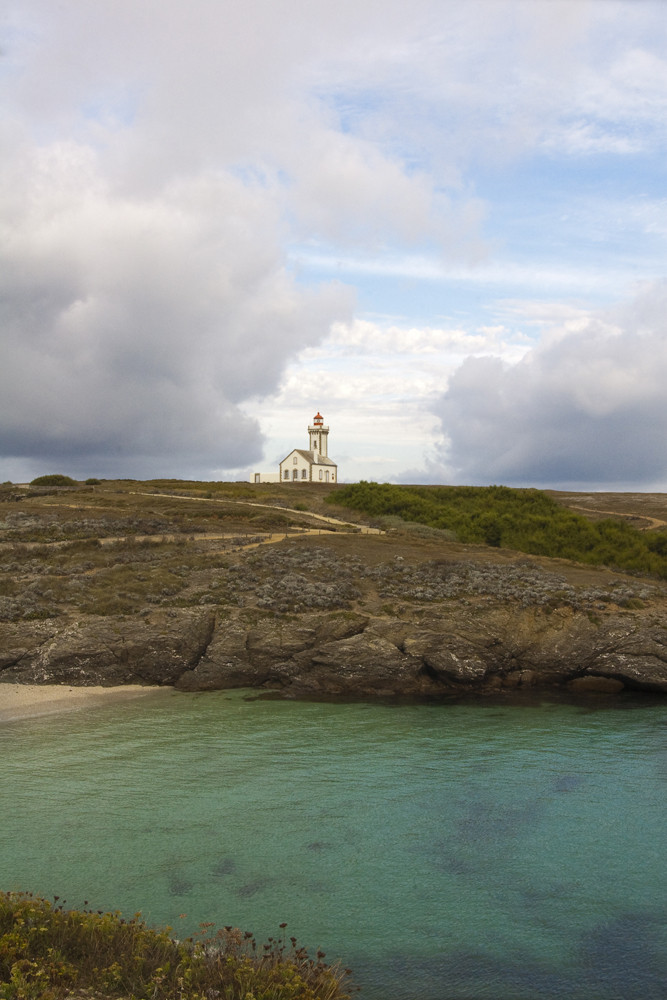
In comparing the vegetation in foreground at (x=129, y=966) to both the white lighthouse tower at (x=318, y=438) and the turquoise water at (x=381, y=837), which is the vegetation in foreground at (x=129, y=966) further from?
the white lighthouse tower at (x=318, y=438)

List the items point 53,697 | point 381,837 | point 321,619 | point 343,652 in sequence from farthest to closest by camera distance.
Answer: point 321,619, point 343,652, point 53,697, point 381,837

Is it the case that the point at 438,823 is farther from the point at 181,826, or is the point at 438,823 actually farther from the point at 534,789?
the point at 181,826

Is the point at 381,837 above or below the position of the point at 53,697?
above

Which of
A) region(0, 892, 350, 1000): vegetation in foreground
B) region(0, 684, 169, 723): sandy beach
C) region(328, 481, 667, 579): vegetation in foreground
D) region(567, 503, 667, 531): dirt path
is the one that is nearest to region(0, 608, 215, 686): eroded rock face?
region(0, 684, 169, 723): sandy beach

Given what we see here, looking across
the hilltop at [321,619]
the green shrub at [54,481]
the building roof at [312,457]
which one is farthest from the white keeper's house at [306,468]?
the hilltop at [321,619]

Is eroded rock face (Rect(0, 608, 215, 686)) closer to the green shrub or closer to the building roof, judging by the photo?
the green shrub

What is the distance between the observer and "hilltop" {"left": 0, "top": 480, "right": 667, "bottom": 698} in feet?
99.8

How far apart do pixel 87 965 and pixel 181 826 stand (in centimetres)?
686

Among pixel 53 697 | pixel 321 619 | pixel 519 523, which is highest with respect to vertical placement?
pixel 519 523

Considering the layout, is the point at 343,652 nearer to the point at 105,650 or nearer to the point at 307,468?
the point at 105,650

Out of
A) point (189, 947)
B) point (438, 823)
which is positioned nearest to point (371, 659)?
point (438, 823)

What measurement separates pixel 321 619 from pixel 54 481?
66.9 meters

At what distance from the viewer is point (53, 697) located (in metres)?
27.8

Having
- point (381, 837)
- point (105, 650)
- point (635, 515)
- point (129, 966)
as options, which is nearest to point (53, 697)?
point (105, 650)
